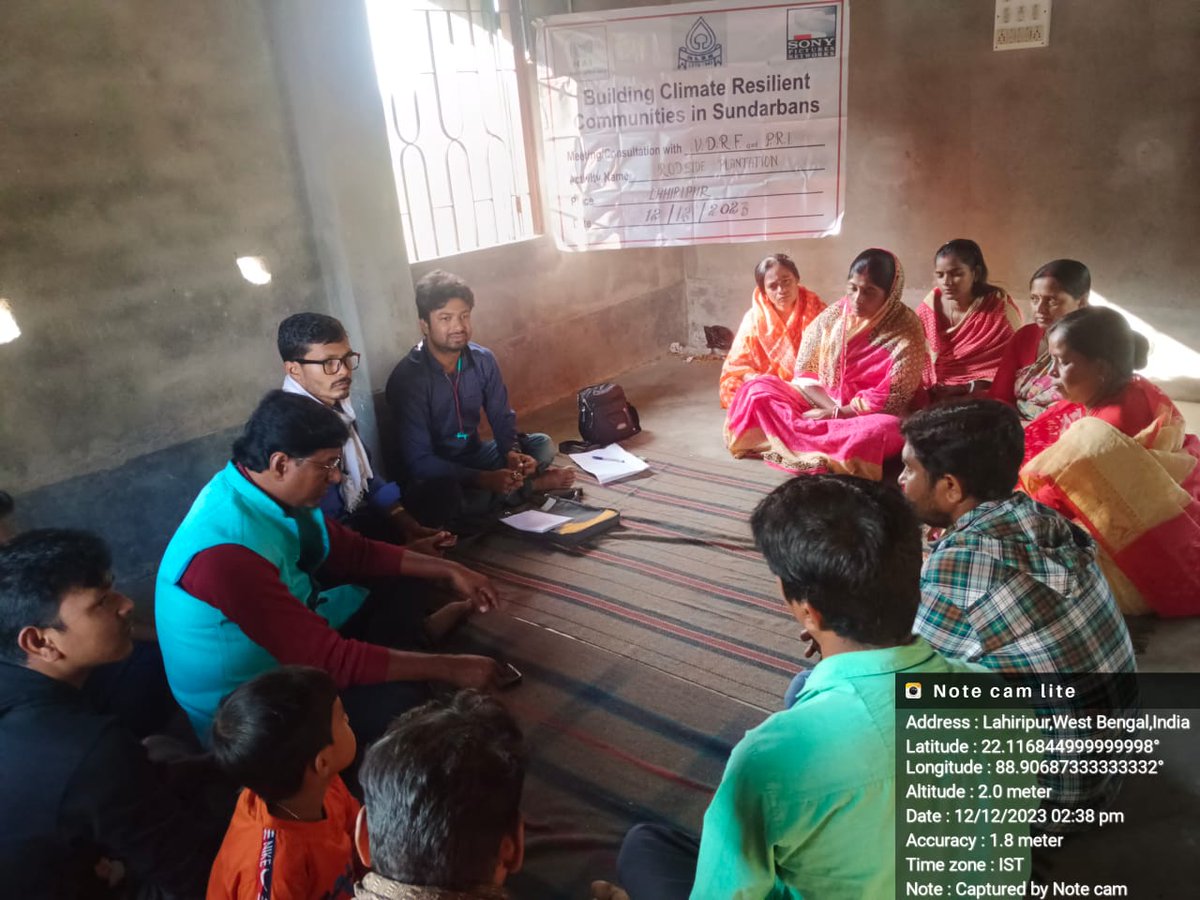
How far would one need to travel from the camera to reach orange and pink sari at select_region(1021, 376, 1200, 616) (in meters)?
2.45

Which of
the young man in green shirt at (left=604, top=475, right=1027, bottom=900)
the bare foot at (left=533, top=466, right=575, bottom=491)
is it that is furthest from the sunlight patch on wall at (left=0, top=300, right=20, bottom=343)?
the young man in green shirt at (left=604, top=475, right=1027, bottom=900)

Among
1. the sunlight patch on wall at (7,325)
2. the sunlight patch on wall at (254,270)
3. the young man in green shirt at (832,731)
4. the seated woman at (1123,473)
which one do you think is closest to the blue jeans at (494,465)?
the sunlight patch on wall at (254,270)

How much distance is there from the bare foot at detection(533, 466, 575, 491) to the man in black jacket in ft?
7.31

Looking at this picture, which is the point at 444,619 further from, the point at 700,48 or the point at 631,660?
the point at 700,48

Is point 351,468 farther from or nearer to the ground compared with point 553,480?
farther from the ground

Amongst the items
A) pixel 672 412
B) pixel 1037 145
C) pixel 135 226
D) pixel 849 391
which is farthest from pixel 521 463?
pixel 1037 145

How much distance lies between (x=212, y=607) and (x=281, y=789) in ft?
1.98

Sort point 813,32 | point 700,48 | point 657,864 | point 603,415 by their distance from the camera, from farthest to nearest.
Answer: point 603,415
point 700,48
point 813,32
point 657,864

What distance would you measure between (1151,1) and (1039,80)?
580 mm

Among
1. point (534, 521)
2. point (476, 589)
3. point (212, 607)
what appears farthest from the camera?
point (534, 521)

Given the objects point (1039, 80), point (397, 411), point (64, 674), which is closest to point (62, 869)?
point (64, 674)

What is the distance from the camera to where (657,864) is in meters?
1.59

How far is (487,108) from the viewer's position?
4.73m

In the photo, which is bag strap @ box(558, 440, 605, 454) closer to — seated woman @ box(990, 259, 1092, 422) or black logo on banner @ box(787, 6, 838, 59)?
seated woman @ box(990, 259, 1092, 422)
